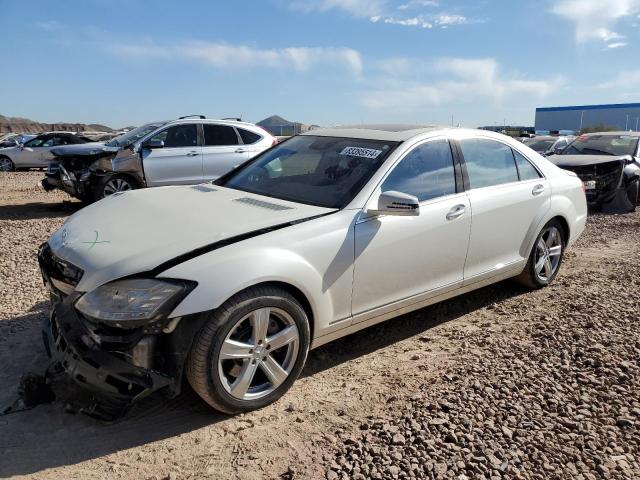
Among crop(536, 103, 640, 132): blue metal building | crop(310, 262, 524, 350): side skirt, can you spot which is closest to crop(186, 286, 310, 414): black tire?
crop(310, 262, 524, 350): side skirt

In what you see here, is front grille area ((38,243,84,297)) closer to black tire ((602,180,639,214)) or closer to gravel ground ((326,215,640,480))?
gravel ground ((326,215,640,480))

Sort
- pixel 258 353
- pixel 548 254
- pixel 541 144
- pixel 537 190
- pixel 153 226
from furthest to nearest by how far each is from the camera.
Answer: pixel 541 144
pixel 548 254
pixel 537 190
pixel 153 226
pixel 258 353

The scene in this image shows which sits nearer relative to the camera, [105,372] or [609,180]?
[105,372]

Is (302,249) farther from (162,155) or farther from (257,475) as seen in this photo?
(162,155)

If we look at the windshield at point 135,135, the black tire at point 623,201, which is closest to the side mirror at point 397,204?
the windshield at point 135,135

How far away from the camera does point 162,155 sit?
32.2 feet

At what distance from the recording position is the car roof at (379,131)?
4.27 m

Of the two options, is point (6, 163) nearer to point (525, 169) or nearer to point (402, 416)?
point (525, 169)

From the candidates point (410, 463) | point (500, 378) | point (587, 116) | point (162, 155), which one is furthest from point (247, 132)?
point (587, 116)

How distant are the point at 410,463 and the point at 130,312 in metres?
1.63

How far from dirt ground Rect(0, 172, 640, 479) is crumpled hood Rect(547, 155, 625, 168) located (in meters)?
6.50

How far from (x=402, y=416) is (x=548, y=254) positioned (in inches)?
120

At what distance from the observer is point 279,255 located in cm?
→ 316

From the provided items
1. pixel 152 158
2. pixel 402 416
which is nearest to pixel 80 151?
pixel 152 158
